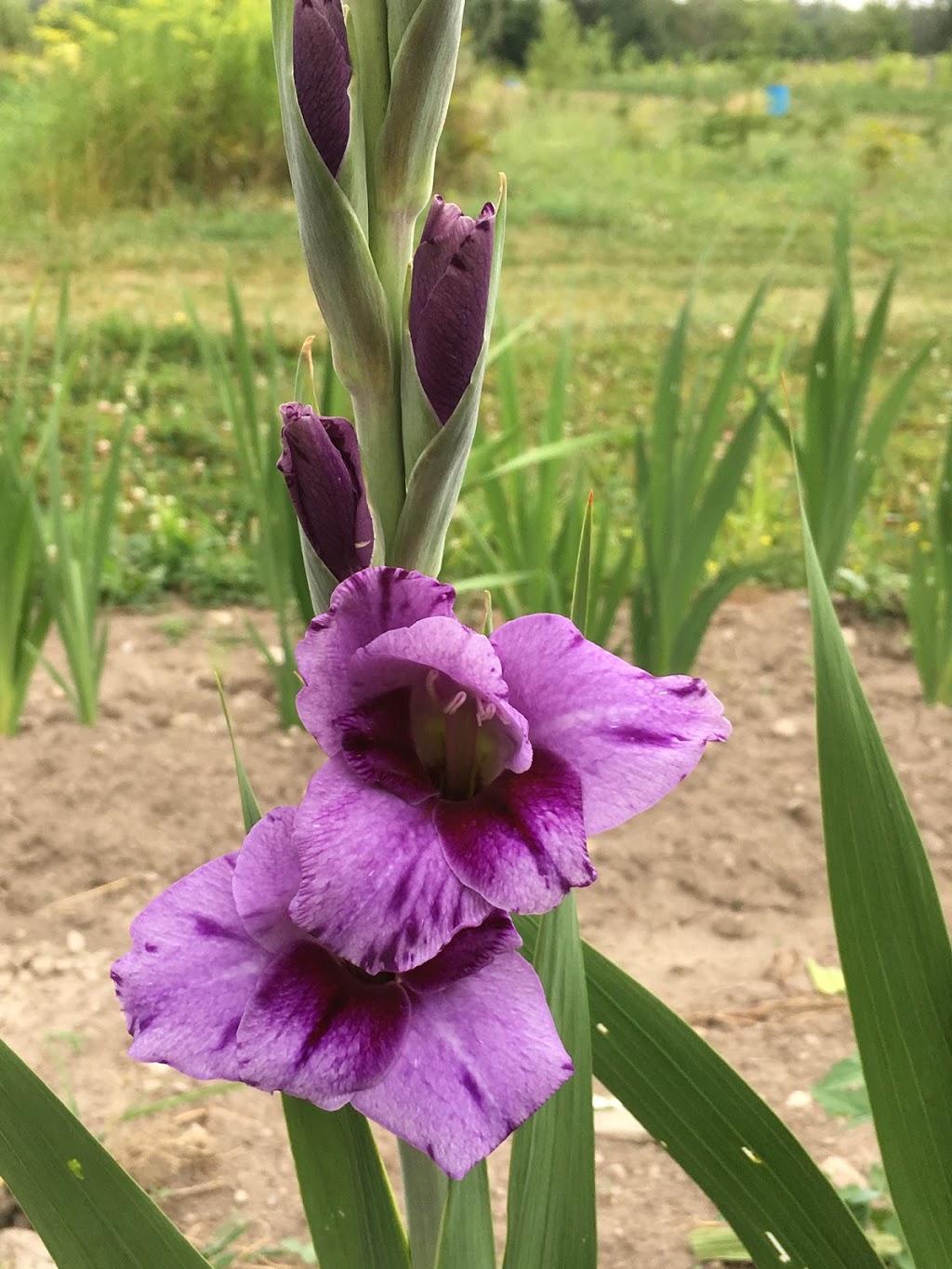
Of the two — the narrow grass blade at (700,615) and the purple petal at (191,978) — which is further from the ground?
the purple petal at (191,978)

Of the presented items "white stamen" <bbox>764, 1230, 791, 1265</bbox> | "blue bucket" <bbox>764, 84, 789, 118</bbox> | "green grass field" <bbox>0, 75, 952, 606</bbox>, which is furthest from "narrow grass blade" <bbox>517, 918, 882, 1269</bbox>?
"blue bucket" <bbox>764, 84, 789, 118</bbox>

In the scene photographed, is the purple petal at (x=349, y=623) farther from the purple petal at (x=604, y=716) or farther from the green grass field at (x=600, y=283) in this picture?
the green grass field at (x=600, y=283)

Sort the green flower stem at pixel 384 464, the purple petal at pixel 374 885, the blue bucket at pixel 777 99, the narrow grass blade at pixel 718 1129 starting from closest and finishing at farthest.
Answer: the purple petal at pixel 374 885 → the green flower stem at pixel 384 464 → the narrow grass blade at pixel 718 1129 → the blue bucket at pixel 777 99

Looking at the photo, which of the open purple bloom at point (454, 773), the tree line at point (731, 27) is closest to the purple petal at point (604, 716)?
the open purple bloom at point (454, 773)

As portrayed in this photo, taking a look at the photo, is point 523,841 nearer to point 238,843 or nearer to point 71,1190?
point 71,1190

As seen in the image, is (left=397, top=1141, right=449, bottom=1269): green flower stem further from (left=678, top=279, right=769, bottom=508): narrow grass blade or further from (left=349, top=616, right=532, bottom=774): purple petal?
(left=678, top=279, right=769, bottom=508): narrow grass blade

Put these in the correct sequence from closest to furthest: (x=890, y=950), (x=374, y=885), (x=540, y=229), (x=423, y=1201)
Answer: (x=374, y=885), (x=423, y=1201), (x=890, y=950), (x=540, y=229)

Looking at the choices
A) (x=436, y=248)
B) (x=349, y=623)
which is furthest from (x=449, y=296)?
(x=349, y=623)
